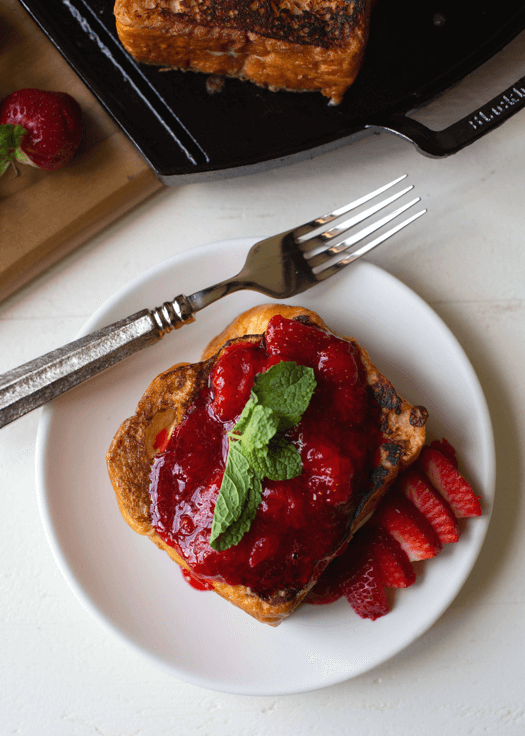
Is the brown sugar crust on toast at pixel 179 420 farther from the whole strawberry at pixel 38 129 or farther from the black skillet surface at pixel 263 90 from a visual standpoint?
the whole strawberry at pixel 38 129

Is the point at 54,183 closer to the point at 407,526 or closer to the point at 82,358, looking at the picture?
the point at 82,358

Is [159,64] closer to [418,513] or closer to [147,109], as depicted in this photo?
[147,109]

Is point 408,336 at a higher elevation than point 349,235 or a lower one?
lower

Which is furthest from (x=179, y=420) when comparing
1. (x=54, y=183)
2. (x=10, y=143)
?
(x=10, y=143)

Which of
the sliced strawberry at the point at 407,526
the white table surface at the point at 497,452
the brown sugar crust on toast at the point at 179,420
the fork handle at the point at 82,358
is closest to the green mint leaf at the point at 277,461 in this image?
the brown sugar crust on toast at the point at 179,420

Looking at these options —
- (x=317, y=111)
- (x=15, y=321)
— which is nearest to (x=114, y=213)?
(x=15, y=321)

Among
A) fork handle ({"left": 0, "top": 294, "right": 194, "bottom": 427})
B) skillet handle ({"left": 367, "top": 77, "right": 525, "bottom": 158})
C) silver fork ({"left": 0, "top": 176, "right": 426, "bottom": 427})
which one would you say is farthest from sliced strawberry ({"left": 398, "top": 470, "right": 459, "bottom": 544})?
skillet handle ({"left": 367, "top": 77, "right": 525, "bottom": 158})

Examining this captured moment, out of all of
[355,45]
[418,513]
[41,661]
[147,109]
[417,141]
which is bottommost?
[418,513]
